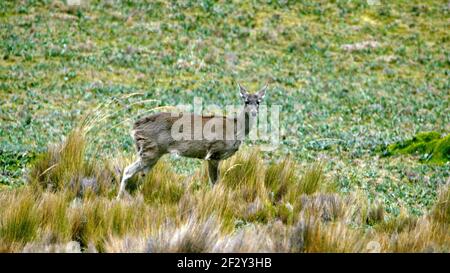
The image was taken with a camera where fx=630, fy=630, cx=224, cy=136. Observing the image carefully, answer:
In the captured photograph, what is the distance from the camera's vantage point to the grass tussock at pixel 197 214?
650 cm

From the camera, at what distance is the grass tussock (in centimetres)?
650

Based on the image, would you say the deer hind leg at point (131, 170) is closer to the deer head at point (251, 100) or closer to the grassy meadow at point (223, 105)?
the grassy meadow at point (223, 105)

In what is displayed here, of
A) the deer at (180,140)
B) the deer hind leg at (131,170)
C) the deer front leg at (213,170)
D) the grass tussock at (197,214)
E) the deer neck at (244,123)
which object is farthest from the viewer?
the deer neck at (244,123)

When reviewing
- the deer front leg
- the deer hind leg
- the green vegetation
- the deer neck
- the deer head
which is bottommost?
the green vegetation

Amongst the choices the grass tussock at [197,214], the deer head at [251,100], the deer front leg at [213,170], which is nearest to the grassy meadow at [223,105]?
the grass tussock at [197,214]

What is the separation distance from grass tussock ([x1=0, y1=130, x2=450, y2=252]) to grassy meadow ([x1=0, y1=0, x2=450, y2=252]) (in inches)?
1.0

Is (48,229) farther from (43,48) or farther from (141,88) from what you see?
(43,48)

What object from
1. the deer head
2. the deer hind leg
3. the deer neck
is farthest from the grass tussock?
the deer head

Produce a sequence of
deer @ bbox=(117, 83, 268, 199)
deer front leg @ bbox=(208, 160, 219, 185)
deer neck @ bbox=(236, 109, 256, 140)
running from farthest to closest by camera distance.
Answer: deer neck @ bbox=(236, 109, 256, 140) → deer front leg @ bbox=(208, 160, 219, 185) → deer @ bbox=(117, 83, 268, 199)

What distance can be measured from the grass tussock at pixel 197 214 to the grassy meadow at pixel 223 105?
0.02 meters

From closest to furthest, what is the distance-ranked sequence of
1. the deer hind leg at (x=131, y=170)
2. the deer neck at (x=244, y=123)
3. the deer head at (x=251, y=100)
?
the deer hind leg at (x=131, y=170)
the deer head at (x=251, y=100)
the deer neck at (x=244, y=123)

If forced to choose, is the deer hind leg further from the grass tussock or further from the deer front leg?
the deer front leg

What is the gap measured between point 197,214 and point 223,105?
508 inches

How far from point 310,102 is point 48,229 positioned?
15.7 metres
